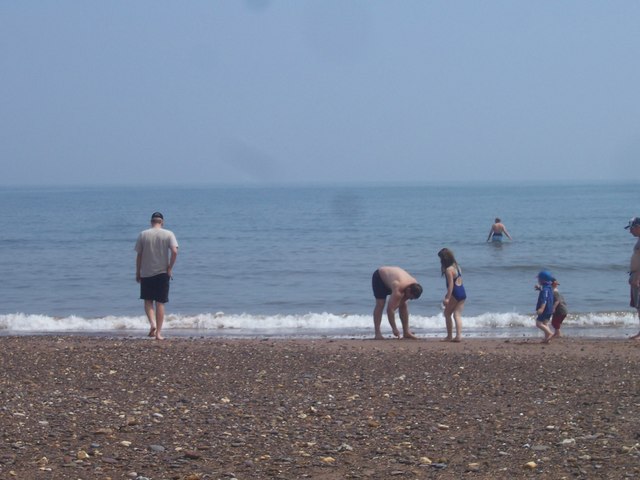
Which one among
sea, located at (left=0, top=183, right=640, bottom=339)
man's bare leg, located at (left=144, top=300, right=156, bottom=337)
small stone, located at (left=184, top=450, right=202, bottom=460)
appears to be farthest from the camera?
sea, located at (left=0, top=183, right=640, bottom=339)

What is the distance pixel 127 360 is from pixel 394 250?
20.6 meters

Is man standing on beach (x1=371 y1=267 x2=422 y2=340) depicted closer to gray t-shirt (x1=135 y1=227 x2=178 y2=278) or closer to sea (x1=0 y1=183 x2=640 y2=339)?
sea (x1=0 y1=183 x2=640 y2=339)

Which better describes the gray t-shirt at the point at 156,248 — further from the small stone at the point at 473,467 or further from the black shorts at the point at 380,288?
the small stone at the point at 473,467

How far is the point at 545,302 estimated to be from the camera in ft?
35.9

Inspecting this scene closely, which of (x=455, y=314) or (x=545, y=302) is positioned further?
(x=455, y=314)

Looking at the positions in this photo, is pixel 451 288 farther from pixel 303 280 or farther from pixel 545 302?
pixel 303 280

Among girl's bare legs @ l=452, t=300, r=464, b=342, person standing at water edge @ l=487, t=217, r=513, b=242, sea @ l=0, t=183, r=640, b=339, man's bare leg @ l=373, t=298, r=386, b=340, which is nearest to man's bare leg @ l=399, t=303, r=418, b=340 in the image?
man's bare leg @ l=373, t=298, r=386, b=340

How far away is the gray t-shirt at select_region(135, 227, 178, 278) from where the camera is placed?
35.3 feet

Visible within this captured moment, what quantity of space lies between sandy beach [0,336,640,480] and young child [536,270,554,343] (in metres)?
0.95

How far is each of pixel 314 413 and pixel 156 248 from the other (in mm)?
4697

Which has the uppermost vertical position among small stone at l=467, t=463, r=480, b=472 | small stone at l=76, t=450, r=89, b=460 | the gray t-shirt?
the gray t-shirt

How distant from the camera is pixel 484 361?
9250 millimetres

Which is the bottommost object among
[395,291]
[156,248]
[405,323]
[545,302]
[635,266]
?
[405,323]

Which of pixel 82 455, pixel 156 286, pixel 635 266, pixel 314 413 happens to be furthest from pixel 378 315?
pixel 82 455
